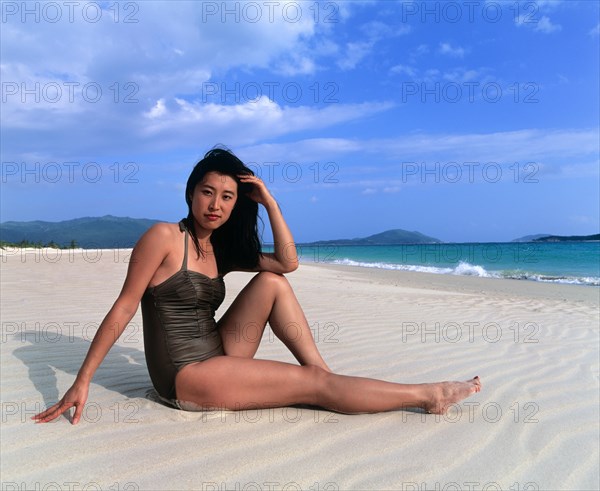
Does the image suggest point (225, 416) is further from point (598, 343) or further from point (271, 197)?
point (598, 343)

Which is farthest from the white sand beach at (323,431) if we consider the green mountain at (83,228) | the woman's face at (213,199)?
the green mountain at (83,228)

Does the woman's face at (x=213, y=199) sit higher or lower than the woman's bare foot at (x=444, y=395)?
higher

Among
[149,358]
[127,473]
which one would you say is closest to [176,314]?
[149,358]

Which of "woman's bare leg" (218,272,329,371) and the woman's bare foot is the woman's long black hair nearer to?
"woman's bare leg" (218,272,329,371)

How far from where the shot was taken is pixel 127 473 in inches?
86.7

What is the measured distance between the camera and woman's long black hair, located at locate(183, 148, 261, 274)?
3.05m

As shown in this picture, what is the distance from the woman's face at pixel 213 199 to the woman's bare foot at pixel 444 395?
1613mm

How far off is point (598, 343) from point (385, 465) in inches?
175

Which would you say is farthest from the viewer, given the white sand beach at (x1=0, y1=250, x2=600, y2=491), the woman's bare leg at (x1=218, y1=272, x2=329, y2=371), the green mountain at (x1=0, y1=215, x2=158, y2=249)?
the green mountain at (x1=0, y1=215, x2=158, y2=249)

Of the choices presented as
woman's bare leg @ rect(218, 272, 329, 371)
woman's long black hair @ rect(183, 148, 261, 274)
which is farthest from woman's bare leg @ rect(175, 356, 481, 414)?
woman's long black hair @ rect(183, 148, 261, 274)

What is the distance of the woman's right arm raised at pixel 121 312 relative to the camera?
2.63 metres

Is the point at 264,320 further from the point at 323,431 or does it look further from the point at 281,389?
the point at 323,431

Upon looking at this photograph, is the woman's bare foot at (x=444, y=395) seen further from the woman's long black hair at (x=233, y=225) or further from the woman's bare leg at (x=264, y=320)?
the woman's long black hair at (x=233, y=225)

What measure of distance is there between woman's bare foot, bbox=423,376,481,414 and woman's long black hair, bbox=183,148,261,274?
4.59 feet
